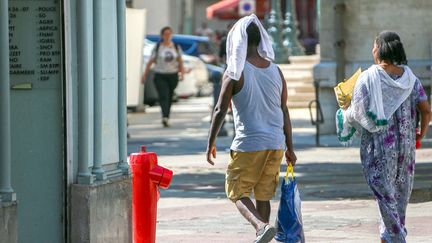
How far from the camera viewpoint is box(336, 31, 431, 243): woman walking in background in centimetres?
980

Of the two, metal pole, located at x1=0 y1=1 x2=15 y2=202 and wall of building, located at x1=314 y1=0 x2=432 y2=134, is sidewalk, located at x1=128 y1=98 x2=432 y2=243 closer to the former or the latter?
wall of building, located at x1=314 y1=0 x2=432 y2=134

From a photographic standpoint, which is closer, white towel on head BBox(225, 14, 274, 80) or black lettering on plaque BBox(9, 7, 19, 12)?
black lettering on plaque BBox(9, 7, 19, 12)

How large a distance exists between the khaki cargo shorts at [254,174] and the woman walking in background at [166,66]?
16.3 metres

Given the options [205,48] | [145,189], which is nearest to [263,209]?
[145,189]

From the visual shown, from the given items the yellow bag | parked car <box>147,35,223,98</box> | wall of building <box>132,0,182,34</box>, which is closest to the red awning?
wall of building <box>132,0,182,34</box>

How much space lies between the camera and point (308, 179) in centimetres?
1625

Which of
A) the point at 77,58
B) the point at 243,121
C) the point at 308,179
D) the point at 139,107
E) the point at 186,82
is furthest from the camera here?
the point at 186,82

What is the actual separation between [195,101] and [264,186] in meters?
31.0

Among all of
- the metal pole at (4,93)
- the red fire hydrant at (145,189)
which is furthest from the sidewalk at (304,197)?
the metal pole at (4,93)

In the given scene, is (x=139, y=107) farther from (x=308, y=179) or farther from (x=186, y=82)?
(x=308, y=179)

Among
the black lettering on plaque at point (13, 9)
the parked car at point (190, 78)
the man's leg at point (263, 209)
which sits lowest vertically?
the parked car at point (190, 78)

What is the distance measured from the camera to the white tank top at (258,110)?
32.0 feet

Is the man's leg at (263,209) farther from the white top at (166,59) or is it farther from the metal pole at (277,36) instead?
the metal pole at (277,36)

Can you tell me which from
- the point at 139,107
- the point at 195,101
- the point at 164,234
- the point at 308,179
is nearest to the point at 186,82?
the point at 195,101
